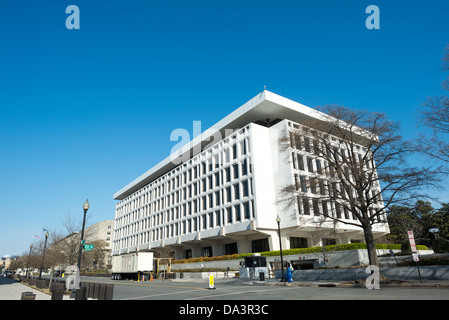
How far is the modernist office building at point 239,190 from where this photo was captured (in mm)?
44094

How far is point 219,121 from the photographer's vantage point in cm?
5444

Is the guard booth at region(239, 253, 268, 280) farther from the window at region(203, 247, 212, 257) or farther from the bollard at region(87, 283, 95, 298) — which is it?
the window at region(203, 247, 212, 257)

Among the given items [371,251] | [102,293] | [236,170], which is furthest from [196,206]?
[102,293]

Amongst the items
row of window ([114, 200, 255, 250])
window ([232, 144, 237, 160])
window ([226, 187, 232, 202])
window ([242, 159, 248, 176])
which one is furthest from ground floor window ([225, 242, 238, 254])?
window ([232, 144, 237, 160])

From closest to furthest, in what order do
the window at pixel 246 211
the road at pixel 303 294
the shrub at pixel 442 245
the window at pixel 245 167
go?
the road at pixel 303 294, the shrub at pixel 442 245, the window at pixel 246 211, the window at pixel 245 167

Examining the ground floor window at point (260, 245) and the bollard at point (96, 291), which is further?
the ground floor window at point (260, 245)

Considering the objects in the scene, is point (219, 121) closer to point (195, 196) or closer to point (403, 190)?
point (195, 196)

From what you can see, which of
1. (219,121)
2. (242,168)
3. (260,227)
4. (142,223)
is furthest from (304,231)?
(142,223)

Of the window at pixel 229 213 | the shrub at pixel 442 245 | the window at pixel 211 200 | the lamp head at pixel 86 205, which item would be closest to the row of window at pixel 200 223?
the window at pixel 229 213

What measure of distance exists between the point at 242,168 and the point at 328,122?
87.4ft

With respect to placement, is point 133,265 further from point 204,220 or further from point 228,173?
point 228,173

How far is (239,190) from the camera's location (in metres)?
47.2

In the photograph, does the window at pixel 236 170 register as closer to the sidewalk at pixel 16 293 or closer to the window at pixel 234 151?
the window at pixel 234 151

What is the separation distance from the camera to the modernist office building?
145 ft
